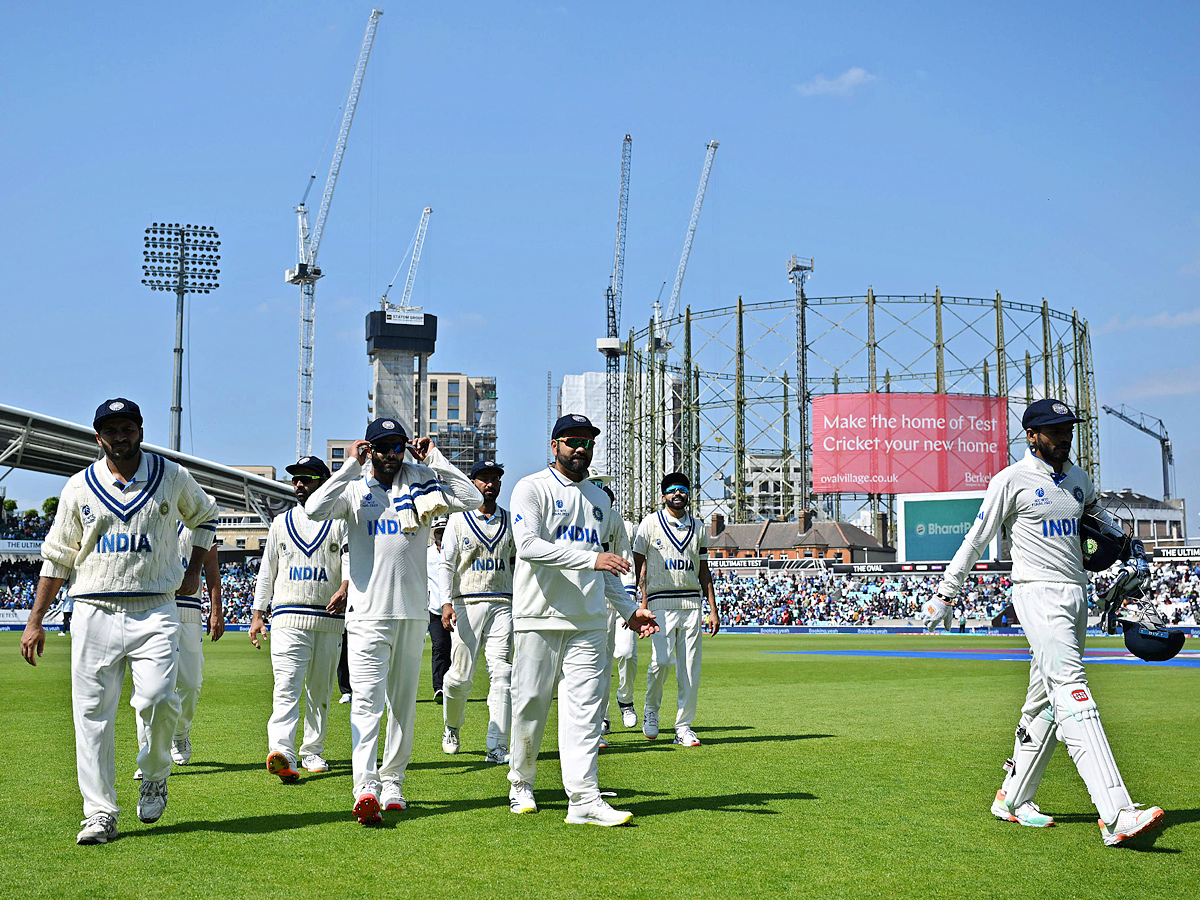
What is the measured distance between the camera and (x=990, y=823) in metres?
6.01

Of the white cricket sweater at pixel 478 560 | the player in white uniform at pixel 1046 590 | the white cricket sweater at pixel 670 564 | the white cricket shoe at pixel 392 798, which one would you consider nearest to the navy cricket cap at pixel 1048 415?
the player in white uniform at pixel 1046 590

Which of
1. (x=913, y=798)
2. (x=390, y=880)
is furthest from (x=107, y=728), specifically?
(x=913, y=798)

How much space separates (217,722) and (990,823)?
7.84m

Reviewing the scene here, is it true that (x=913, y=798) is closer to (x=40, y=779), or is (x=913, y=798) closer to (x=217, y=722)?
(x=40, y=779)

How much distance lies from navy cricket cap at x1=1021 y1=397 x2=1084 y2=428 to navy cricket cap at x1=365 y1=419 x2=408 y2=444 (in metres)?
3.44

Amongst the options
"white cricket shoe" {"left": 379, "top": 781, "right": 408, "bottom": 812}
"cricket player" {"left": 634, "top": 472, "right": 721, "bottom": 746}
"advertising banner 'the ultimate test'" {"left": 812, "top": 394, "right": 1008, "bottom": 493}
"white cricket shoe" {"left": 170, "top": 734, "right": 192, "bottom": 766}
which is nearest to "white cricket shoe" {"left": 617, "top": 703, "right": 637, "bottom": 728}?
"cricket player" {"left": 634, "top": 472, "right": 721, "bottom": 746}

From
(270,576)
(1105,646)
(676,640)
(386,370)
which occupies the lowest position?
(1105,646)

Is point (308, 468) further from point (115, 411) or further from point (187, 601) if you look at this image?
point (115, 411)

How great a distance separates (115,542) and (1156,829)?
206 inches

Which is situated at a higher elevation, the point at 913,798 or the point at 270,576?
the point at 270,576

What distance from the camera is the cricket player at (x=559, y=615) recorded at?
20.6 ft

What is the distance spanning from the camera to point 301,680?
8117 millimetres

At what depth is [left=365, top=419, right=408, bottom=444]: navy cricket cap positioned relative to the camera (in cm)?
665

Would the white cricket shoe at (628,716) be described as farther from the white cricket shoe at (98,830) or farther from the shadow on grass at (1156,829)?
the white cricket shoe at (98,830)
